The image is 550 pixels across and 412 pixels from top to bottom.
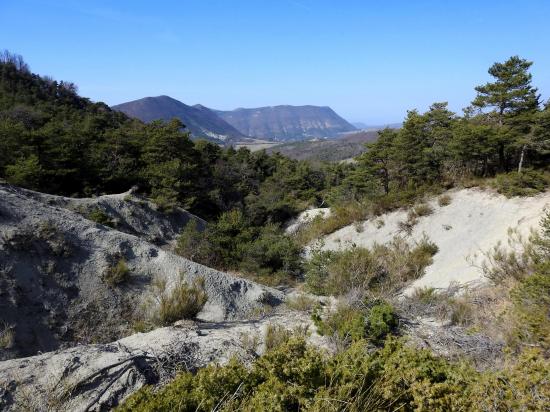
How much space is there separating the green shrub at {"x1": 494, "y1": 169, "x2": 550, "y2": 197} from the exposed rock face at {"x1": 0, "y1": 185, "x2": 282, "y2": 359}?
10.5 metres

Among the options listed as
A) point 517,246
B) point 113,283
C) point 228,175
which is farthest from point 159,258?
point 228,175

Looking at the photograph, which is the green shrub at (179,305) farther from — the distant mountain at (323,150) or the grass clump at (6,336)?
the distant mountain at (323,150)

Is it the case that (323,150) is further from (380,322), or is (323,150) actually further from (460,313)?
(380,322)

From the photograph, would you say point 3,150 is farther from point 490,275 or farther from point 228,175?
point 490,275

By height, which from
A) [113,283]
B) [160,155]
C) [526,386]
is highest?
[160,155]

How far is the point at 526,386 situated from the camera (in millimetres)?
2393

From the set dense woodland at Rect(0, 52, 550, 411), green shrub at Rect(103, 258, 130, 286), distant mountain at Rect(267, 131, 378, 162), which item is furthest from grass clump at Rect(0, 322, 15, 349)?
distant mountain at Rect(267, 131, 378, 162)

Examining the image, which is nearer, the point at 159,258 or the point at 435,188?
the point at 159,258

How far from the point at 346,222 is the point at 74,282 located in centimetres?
1268

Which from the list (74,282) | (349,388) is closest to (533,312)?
(349,388)

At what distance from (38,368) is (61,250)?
521 centimetres

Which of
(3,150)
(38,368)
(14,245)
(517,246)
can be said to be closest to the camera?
(38,368)

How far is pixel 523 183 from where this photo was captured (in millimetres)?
13867

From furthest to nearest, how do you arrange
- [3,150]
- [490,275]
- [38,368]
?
[3,150] < [490,275] < [38,368]
